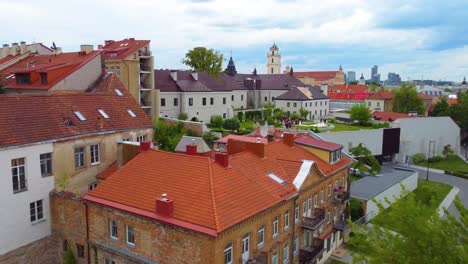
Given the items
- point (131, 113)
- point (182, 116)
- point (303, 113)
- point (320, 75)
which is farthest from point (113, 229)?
point (320, 75)

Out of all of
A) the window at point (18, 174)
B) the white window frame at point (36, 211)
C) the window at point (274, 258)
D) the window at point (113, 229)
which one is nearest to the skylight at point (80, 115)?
the window at point (18, 174)

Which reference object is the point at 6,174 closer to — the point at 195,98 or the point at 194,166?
the point at 194,166

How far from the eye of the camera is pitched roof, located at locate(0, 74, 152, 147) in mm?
21891

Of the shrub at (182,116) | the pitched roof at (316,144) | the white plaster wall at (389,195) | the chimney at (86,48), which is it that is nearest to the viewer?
the pitched roof at (316,144)

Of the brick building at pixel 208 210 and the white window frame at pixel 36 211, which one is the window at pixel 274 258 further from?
the white window frame at pixel 36 211

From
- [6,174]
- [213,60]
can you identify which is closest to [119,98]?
[6,174]

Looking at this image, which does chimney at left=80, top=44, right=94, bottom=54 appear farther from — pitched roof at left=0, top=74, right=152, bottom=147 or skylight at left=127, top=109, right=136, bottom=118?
skylight at left=127, top=109, right=136, bottom=118

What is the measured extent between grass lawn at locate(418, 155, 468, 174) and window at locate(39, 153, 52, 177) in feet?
192

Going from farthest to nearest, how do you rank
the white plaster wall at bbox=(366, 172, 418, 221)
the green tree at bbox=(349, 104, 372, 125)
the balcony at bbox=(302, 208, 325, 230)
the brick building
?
the green tree at bbox=(349, 104, 372, 125) < the white plaster wall at bbox=(366, 172, 418, 221) < the balcony at bbox=(302, 208, 325, 230) < the brick building

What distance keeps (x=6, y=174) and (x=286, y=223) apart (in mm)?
15384

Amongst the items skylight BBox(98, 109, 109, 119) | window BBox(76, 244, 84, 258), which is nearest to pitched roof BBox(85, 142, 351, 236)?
window BBox(76, 244, 84, 258)

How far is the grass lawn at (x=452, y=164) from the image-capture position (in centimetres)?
6220

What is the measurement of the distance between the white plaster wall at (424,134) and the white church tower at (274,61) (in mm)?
70362

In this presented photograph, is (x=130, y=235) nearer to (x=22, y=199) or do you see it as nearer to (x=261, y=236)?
(x=261, y=236)
